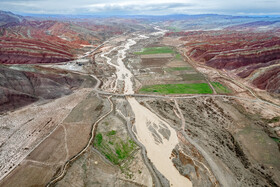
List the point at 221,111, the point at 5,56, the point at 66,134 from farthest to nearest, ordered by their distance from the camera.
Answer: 1. the point at 5,56
2. the point at 221,111
3. the point at 66,134

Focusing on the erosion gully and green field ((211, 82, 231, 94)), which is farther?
green field ((211, 82, 231, 94))

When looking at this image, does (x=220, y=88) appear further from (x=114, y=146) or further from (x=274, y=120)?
(x=114, y=146)

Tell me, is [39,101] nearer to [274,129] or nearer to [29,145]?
[29,145]

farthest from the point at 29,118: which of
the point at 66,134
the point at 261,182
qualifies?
the point at 261,182

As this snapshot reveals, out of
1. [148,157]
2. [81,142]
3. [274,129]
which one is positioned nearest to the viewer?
[148,157]

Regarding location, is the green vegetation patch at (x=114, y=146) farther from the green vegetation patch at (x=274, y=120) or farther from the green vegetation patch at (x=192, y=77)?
the green vegetation patch at (x=192, y=77)

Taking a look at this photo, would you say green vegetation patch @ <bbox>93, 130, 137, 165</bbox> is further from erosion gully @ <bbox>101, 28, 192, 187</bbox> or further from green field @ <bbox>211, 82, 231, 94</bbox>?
green field @ <bbox>211, 82, 231, 94</bbox>

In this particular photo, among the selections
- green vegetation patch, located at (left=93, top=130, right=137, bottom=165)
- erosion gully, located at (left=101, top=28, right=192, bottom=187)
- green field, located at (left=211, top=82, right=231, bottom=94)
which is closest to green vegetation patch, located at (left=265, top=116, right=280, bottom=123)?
green field, located at (left=211, top=82, right=231, bottom=94)
